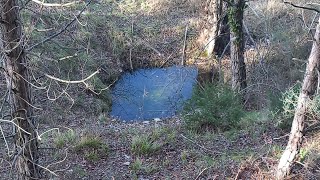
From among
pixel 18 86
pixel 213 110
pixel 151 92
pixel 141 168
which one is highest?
pixel 18 86

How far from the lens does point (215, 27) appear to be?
1288cm

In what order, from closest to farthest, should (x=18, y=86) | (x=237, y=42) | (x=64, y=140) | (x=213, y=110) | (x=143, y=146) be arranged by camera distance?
(x=18, y=86), (x=143, y=146), (x=64, y=140), (x=213, y=110), (x=237, y=42)

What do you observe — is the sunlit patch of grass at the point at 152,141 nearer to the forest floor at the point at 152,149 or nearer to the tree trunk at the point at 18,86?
the forest floor at the point at 152,149

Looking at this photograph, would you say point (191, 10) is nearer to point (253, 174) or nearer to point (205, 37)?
point (205, 37)

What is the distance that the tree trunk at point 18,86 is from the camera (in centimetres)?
400

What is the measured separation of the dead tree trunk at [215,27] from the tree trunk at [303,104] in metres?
7.70

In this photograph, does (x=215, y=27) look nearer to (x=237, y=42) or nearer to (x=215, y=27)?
(x=215, y=27)

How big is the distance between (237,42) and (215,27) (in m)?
4.27

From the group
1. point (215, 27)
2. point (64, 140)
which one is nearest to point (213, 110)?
point (64, 140)

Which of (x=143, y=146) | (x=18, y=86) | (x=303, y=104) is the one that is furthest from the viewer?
(x=143, y=146)

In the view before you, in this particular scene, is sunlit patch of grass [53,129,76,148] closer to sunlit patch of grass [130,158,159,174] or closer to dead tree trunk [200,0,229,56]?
sunlit patch of grass [130,158,159,174]

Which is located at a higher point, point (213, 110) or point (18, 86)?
point (18, 86)

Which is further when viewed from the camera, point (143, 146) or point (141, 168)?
point (143, 146)

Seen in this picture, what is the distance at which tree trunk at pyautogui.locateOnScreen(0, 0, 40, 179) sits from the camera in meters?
4.00
